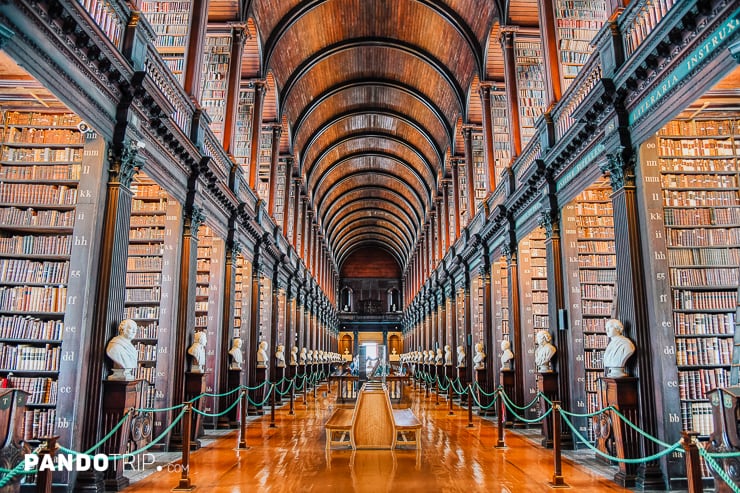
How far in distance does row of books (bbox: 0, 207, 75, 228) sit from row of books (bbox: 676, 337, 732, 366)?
672cm

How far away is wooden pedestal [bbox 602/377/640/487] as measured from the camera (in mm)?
5383

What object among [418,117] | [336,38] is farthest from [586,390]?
[418,117]

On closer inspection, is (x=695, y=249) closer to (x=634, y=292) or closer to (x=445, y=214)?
(x=634, y=292)

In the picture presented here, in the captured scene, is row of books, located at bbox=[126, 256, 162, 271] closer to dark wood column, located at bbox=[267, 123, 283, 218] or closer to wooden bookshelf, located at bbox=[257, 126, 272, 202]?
dark wood column, located at bbox=[267, 123, 283, 218]

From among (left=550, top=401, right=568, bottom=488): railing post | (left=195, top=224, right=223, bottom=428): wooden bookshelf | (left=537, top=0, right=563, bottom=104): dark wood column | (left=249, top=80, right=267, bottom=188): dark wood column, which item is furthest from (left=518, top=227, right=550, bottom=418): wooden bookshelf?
(left=249, top=80, right=267, bottom=188): dark wood column

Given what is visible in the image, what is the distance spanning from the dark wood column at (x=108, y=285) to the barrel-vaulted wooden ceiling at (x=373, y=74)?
6.43 meters

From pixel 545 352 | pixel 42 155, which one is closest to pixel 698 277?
pixel 545 352

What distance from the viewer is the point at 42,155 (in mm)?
6012

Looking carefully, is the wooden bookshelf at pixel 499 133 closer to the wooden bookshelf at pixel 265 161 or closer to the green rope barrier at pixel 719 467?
the wooden bookshelf at pixel 265 161

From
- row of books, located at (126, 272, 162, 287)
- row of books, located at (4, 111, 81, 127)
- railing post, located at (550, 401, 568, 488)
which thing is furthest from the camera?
row of books, located at (126, 272, 162, 287)

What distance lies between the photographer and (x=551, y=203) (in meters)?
8.13

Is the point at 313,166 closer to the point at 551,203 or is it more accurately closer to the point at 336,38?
the point at 336,38

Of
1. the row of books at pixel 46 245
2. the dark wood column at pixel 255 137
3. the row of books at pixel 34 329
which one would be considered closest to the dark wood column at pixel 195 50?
the row of books at pixel 46 245

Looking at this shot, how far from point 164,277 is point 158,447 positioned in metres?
2.34
